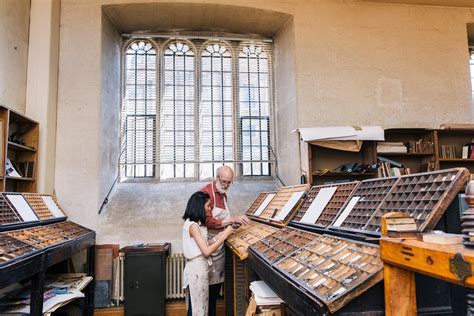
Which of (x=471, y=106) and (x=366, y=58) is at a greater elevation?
(x=366, y=58)

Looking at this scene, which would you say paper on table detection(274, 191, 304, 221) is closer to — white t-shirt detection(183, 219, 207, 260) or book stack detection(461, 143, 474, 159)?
white t-shirt detection(183, 219, 207, 260)

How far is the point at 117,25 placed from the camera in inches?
219

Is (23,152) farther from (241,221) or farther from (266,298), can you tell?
(266,298)

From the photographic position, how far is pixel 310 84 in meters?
5.15

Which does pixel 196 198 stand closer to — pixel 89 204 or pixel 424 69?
pixel 89 204

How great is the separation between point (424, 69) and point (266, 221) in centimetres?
392

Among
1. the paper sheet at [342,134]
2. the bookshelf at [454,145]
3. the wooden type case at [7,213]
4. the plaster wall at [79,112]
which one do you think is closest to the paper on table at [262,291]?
the wooden type case at [7,213]

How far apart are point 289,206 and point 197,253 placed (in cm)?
79

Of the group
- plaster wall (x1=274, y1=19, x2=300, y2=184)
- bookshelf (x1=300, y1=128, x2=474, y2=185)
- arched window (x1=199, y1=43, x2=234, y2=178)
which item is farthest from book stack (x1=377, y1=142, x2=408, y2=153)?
arched window (x1=199, y1=43, x2=234, y2=178)

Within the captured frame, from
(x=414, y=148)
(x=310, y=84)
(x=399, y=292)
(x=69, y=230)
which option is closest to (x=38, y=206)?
(x=69, y=230)

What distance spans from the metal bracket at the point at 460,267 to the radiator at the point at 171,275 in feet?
13.6

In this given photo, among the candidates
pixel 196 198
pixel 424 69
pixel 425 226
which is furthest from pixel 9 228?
pixel 424 69

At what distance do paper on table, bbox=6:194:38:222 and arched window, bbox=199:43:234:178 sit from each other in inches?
108

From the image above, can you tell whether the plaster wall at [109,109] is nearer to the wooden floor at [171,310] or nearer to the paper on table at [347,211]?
the wooden floor at [171,310]
